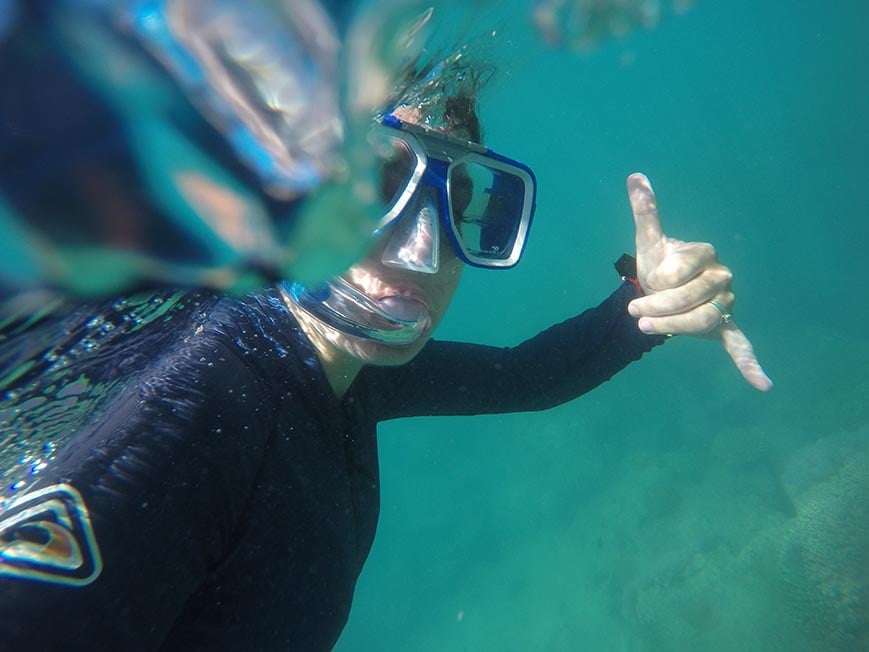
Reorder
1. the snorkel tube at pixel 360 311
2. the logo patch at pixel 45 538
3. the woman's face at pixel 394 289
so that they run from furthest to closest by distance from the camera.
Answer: the woman's face at pixel 394 289 → the snorkel tube at pixel 360 311 → the logo patch at pixel 45 538

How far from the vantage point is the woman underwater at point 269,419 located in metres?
1.12

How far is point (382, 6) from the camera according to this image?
1.03m

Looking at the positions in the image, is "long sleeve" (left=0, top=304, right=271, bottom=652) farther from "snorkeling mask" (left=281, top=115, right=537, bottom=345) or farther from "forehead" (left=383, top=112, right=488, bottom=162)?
"forehead" (left=383, top=112, right=488, bottom=162)

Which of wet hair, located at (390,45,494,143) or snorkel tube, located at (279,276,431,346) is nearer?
snorkel tube, located at (279,276,431,346)

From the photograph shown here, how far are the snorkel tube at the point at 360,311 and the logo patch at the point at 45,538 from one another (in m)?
0.86

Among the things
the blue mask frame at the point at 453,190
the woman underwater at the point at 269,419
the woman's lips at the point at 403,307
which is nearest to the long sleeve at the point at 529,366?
the woman underwater at the point at 269,419

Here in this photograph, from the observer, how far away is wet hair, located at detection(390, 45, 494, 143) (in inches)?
86.0

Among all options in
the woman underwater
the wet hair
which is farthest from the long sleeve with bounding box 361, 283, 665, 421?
the wet hair

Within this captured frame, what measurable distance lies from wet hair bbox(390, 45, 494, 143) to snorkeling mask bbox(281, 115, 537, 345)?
178mm

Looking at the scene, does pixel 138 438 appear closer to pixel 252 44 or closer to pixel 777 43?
pixel 252 44

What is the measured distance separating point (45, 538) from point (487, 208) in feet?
8.15

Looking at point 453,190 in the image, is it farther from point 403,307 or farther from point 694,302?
point 694,302

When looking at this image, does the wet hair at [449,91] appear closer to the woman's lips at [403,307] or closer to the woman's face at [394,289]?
the woman's face at [394,289]

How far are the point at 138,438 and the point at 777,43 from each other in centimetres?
A: 6450
